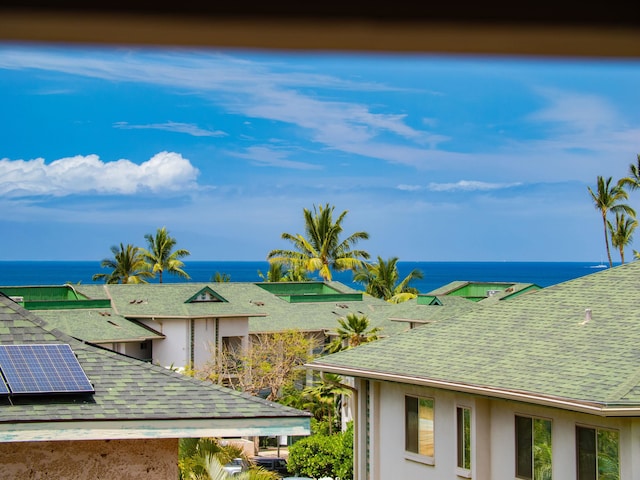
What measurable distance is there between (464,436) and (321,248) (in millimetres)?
50391

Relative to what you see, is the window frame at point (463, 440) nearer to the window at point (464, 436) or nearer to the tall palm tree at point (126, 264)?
the window at point (464, 436)

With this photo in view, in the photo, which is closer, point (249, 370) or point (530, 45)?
point (530, 45)

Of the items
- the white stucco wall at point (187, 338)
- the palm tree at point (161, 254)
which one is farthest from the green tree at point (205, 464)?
the palm tree at point (161, 254)

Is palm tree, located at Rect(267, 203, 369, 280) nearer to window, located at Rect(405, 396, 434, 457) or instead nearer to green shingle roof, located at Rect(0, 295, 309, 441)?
window, located at Rect(405, 396, 434, 457)

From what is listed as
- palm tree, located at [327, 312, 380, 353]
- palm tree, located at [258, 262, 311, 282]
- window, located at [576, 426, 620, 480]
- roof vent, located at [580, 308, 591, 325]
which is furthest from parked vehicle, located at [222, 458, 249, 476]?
palm tree, located at [258, 262, 311, 282]

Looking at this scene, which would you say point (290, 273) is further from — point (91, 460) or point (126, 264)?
point (91, 460)

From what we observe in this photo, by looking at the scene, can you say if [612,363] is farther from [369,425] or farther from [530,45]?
[530,45]

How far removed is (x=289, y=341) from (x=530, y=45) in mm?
44732

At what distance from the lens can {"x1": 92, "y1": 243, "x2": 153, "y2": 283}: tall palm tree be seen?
7794cm

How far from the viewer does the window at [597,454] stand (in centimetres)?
1741

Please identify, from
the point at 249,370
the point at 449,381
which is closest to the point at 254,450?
the point at 249,370

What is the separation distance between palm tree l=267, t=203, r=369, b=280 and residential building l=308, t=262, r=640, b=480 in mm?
45178

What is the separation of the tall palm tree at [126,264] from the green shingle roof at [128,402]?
64.0m

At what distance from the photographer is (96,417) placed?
1202 centimetres
